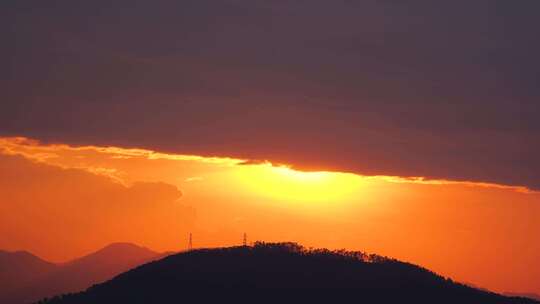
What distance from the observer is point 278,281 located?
391 feet

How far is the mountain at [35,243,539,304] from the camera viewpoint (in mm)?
115562

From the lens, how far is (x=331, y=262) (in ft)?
417

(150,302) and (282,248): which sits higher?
(282,248)

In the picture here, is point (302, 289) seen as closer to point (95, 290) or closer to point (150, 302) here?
point (150, 302)

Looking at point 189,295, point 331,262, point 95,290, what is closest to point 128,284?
point 95,290

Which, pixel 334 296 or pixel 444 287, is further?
→ pixel 444 287

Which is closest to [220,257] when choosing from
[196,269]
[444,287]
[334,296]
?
[196,269]

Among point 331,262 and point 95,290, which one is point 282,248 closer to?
point 331,262

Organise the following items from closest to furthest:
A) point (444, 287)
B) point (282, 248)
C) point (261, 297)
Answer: point (261, 297) → point (444, 287) → point (282, 248)

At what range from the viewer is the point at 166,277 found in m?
123

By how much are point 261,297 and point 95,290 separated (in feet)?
95.7

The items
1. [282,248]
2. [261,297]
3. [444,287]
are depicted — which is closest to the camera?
[261,297]

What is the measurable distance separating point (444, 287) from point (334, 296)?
19.7 metres

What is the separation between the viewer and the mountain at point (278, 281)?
11556 centimetres
